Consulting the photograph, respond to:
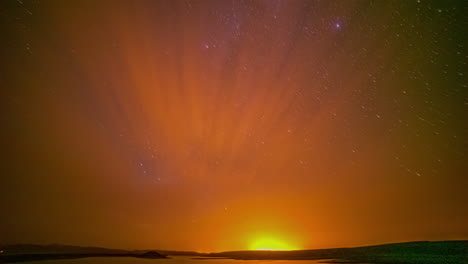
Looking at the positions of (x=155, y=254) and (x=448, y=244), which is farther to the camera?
(x=448, y=244)

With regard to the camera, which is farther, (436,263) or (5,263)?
(436,263)

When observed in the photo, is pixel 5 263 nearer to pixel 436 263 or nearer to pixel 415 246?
pixel 436 263

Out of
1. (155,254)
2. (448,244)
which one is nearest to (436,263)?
(155,254)

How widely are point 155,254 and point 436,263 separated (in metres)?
41.0

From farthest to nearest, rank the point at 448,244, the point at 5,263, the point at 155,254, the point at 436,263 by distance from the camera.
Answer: the point at 448,244
the point at 155,254
the point at 436,263
the point at 5,263

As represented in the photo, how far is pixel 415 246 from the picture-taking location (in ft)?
250

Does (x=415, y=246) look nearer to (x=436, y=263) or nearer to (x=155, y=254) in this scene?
(x=436, y=263)

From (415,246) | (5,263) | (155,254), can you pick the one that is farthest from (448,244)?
(5,263)

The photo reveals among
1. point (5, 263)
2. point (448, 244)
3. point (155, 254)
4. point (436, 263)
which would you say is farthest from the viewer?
point (448, 244)

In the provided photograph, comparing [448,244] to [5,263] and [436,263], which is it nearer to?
[436,263]

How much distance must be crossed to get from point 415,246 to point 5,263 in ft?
262

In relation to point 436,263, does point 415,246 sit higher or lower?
higher

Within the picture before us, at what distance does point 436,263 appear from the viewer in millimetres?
39156

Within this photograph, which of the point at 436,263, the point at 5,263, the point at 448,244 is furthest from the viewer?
the point at 448,244
